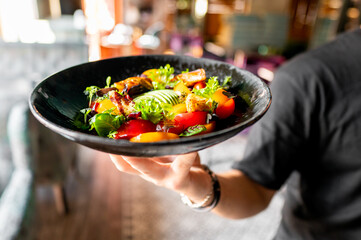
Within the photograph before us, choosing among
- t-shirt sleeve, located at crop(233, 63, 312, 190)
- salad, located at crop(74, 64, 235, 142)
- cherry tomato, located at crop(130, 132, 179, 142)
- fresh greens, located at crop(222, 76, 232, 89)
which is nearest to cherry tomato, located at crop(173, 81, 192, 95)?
salad, located at crop(74, 64, 235, 142)

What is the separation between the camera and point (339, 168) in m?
0.96

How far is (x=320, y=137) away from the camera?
984 millimetres

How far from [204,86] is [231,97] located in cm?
10

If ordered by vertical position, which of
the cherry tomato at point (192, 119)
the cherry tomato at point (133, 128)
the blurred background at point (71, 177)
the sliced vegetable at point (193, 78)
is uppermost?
the sliced vegetable at point (193, 78)

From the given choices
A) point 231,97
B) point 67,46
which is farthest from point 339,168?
point 67,46

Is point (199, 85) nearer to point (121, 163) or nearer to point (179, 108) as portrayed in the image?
point (179, 108)

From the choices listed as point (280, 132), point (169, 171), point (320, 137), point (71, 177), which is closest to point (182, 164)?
point (169, 171)

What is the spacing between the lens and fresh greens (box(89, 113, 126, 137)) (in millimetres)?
548

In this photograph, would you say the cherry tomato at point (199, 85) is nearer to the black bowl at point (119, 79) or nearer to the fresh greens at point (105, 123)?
the black bowl at point (119, 79)

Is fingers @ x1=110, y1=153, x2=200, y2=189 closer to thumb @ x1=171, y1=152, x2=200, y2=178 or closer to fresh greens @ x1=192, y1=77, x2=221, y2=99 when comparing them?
thumb @ x1=171, y1=152, x2=200, y2=178

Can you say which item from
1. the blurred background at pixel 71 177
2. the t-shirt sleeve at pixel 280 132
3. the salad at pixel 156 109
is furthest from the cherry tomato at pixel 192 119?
the blurred background at pixel 71 177

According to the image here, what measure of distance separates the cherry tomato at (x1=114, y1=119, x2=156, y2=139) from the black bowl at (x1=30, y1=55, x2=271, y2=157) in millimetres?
64

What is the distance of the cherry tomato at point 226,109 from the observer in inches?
24.6

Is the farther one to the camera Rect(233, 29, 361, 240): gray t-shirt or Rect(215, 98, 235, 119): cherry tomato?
Rect(233, 29, 361, 240): gray t-shirt
